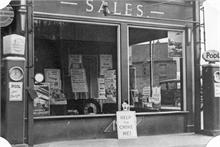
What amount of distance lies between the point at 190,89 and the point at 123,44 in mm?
2360

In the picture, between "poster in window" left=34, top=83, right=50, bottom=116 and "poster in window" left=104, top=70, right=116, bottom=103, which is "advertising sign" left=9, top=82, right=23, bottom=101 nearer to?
"poster in window" left=34, top=83, right=50, bottom=116

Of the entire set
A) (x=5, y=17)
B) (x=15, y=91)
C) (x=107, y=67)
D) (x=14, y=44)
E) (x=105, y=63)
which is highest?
(x=5, y=17)

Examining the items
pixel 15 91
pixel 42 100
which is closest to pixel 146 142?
pixel 42 100

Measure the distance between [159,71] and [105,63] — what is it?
1.56 metres

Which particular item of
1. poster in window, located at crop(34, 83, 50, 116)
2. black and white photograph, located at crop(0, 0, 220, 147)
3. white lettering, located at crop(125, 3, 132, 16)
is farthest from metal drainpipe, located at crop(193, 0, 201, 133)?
poster in window, located at crop(34, 83, 50, 116)

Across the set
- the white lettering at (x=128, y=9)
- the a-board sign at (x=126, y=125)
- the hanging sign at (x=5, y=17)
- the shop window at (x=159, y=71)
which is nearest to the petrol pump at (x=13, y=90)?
the hanging sign at (x=5, y=17)

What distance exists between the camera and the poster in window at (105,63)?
35.6ft

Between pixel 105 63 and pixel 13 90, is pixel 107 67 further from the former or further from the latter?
pixel 13 90

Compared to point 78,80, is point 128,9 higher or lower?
higher

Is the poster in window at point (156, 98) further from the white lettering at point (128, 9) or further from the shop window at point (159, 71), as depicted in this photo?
the white lettering at point (128, 9)

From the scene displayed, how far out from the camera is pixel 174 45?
11.3 m

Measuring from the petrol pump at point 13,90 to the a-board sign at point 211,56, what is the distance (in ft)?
15.5

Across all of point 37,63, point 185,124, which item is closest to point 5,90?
point 37,63

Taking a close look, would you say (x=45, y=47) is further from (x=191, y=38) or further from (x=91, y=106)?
(x=191, y=38)
